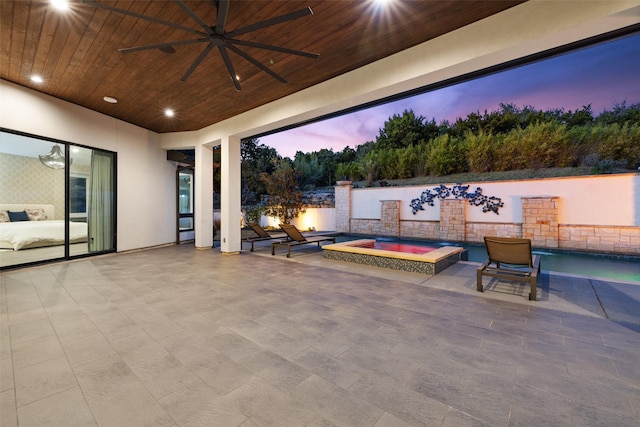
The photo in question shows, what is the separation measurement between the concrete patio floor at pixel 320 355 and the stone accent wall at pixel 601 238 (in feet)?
14.5

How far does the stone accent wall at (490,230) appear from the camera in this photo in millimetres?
8219

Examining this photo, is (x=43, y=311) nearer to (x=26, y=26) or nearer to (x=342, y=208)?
(x=26, y=26)

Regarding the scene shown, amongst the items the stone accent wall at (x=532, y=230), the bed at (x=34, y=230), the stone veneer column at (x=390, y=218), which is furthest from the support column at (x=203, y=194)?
the stone veneer column at (x=390, y=218)

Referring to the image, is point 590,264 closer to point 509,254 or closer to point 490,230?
point 490,230

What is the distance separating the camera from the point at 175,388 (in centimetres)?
165

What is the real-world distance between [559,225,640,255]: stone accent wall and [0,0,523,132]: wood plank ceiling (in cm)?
704

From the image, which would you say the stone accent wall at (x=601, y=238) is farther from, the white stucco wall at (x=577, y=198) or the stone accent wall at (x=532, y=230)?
the white stucco wall at (x=577, y=198)

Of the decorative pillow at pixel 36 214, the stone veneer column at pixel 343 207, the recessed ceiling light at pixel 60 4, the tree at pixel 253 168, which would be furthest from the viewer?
the tree at pixel 253 168

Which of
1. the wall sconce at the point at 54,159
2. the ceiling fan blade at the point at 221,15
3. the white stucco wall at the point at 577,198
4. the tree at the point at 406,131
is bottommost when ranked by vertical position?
the white stucco wall at the point at 577,198

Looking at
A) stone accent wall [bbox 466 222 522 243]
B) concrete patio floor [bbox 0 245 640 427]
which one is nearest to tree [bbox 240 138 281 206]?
stone accent wall [bbox 466 222 522 243]

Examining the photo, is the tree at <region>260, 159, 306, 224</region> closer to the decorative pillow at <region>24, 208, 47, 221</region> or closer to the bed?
the bed

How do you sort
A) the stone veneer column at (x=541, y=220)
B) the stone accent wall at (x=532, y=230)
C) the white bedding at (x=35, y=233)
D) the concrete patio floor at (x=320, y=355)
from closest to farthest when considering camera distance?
the concrete patio floor at (x=320, y=355) < the white bedding at (x=35, y=233) < the stone accent wall at (x=532, y=230) < the stone veneer column at (x=541, y=220)

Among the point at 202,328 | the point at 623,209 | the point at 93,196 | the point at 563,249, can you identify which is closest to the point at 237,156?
the point at 93,196

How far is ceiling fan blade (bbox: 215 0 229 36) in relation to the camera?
2.29 meters
